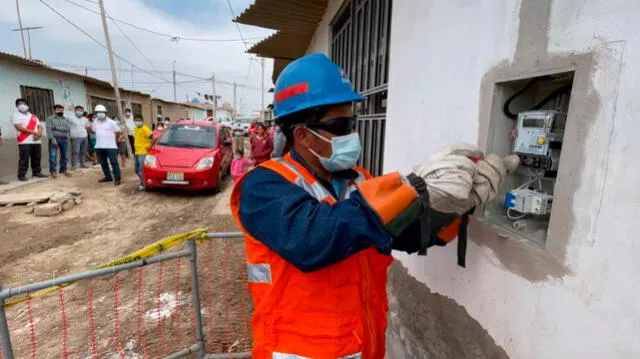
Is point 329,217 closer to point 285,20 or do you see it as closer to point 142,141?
point 285,20

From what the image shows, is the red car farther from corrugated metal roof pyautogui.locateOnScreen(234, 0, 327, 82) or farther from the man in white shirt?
the man in white shirt

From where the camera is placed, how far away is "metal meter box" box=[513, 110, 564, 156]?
115cm

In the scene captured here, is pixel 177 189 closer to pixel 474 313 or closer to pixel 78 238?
pixel 78 238

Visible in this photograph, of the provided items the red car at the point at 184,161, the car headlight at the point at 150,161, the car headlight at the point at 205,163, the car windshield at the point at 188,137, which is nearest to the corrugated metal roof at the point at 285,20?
the car windshield at the point at 188,137

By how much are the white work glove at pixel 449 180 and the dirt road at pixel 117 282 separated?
7.84 feet

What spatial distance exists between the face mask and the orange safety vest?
0.11 m

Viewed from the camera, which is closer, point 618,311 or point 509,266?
point 618,311

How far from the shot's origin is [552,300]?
114cm

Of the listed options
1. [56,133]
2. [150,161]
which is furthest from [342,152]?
[56,133]

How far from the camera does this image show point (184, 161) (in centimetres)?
702

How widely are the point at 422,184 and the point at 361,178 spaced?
531 millimetres

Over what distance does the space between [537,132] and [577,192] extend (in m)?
0.26

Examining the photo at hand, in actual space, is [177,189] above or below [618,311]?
below

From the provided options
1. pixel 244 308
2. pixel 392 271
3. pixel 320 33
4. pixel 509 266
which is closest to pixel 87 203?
pixel 244 308
